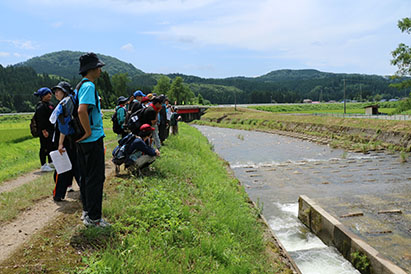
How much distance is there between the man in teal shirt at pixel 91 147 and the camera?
3.91 metres

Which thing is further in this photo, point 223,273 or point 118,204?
point 118,204

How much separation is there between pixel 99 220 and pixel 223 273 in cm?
197

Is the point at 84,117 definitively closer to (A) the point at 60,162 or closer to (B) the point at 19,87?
(A) the point at 60,162

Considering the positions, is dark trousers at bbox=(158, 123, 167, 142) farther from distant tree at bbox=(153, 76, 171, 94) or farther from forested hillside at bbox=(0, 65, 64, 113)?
distant tree at bbox=(153, 76, 171, 94)

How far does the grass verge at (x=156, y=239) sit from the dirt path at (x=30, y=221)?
0.24 metres

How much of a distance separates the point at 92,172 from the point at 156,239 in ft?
4.56

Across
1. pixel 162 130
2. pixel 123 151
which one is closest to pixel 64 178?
pixel 123 151

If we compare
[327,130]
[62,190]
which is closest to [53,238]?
[62,190]

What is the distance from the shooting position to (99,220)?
13.8 ft

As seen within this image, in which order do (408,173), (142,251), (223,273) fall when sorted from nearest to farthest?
(142,251) < (223,273) < (408,173)

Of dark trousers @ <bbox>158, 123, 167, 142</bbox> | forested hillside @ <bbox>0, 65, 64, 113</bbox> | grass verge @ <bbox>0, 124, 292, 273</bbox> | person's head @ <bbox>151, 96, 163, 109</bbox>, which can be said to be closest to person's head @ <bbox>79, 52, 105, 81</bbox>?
grass verge @ <bbox>0, 124, 292, 273</bbox>

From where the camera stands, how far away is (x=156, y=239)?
4.38 m

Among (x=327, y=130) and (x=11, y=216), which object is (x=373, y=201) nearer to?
(x=11, y=216)

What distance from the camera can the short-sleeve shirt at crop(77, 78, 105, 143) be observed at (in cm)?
380
